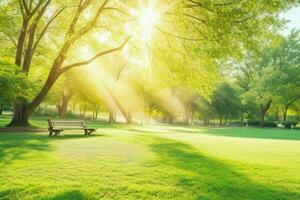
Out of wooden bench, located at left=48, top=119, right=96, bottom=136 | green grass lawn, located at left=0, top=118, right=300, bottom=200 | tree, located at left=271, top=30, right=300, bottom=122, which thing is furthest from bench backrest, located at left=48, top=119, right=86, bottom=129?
tree, located at left=271, top=30, right=300, bottom=122

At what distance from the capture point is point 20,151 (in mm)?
11281

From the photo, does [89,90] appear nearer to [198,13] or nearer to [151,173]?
[198,13]

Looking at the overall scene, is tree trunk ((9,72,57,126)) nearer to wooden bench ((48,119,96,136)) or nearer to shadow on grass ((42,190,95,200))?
wooden bench ((48,119,96,136))

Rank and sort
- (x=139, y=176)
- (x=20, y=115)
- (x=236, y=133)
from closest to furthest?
1. (x=139, y=176)
2. (x=20, y=115)
3. (x=236, y=133)

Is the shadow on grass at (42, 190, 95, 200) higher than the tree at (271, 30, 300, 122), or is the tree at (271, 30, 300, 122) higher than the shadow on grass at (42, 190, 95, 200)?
the tree at (271, 30, 300, 122)

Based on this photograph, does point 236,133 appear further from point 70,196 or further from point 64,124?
point 70,196

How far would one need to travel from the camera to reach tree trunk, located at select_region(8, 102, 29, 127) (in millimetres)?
22125

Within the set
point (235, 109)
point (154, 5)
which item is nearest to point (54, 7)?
point (154, 5)

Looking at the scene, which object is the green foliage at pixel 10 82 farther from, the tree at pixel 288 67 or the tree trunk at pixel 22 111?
the tree at pixel 288 67

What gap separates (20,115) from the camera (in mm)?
22297

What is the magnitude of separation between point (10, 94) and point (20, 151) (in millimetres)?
7955

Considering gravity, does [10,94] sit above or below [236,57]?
below

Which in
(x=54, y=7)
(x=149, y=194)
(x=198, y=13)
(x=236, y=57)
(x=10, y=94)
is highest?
(x=54, y=7)

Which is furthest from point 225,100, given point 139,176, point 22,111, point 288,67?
point 139,176
